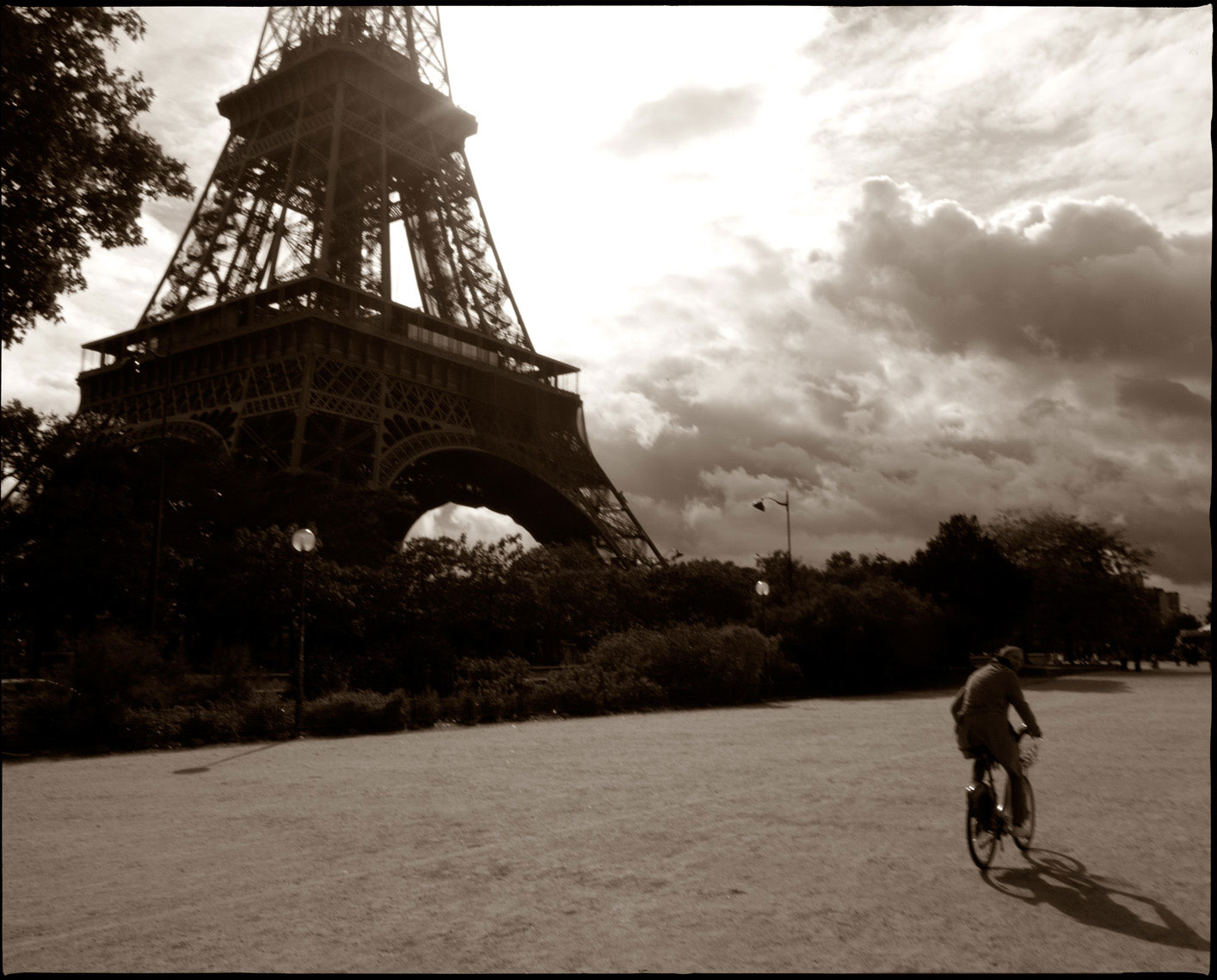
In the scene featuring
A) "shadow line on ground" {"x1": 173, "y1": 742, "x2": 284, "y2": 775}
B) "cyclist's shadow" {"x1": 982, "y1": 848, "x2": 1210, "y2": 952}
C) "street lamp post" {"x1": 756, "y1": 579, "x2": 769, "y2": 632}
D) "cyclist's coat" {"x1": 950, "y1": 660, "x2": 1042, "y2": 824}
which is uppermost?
"street lamp post" {"x1": 756, "y1": 579, "x2": 769, "y2": 632}

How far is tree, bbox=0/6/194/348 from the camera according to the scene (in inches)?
295

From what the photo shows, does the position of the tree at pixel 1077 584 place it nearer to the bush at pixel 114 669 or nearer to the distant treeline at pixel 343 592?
the distant treeline at pixel 343 592

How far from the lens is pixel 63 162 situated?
877 cm

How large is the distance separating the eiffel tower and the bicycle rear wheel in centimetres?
3123

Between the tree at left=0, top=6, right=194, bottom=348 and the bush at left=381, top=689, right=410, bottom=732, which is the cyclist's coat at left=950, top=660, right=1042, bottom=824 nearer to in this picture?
the tree at left=0, top=6, right=194, bottom=348

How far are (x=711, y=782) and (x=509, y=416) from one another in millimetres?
35468

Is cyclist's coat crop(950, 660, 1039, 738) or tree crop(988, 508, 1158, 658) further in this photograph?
tree crop(988, 508, 1158, 658)

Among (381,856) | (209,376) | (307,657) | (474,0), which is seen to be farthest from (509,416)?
(474,0)

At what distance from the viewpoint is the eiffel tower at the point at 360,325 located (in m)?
38.1

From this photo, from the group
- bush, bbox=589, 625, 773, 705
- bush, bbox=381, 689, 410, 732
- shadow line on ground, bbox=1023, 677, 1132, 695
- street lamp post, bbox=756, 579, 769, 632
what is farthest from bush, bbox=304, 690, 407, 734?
shadow line on ground, bbox=1023, 677, 1132, 695

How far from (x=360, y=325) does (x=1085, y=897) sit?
37.6 meters

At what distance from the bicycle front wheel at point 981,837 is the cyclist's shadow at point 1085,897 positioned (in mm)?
102

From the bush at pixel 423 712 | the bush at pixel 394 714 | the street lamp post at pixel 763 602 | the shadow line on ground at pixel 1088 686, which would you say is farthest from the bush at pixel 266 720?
the shadow line on ground at pixel 1088 686

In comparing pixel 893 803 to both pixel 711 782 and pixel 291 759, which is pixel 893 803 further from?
pixel 291 759
